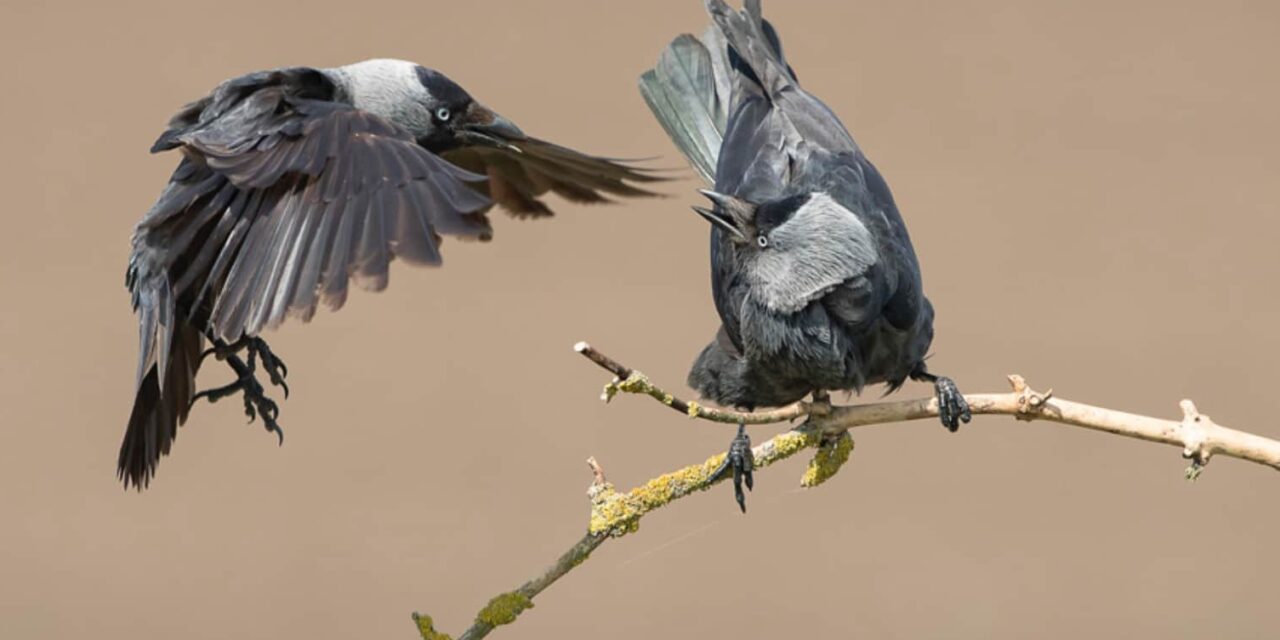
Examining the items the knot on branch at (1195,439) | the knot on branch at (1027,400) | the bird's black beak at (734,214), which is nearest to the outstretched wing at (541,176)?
the bird's black beak at (734,214)

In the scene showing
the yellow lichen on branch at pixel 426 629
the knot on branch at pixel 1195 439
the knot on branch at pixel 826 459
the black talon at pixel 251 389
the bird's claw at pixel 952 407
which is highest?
→ the black talon at pixel 251 389

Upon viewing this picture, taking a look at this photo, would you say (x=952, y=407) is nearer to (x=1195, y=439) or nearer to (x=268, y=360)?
→ (x=1195, y=439)

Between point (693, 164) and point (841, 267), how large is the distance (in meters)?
1.15

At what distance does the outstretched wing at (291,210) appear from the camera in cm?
358

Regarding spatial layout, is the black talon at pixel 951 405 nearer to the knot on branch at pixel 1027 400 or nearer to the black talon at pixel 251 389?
the knot on branch at pixel 1027 400

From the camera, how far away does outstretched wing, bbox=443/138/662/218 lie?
15.5ft

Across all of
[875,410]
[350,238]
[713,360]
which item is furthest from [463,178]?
[875,410]

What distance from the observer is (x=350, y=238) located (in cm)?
363

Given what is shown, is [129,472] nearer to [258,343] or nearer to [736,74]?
[258,343]

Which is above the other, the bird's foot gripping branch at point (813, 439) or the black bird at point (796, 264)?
the black bird at point (796, 264)

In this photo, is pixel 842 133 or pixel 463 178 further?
pixel 842 133

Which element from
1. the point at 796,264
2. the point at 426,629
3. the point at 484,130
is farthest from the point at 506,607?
the point at 484,130

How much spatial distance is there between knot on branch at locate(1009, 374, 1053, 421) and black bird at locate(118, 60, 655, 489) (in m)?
1.22

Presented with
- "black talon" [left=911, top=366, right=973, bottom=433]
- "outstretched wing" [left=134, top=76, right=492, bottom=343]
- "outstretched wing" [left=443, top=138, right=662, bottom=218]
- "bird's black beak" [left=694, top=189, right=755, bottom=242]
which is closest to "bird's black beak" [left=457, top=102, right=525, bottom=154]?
"outstretched wing" [left=443, top=138, right=662, bottom=218]
